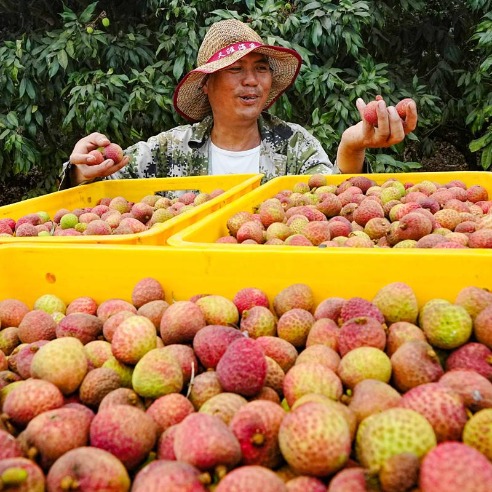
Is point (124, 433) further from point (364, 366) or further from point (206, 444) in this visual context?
point (364, 366)

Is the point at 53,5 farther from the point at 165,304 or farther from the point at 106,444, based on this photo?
the point at 106,444

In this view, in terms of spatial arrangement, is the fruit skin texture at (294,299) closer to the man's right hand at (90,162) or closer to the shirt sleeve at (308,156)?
the man's right hand at (90,162)

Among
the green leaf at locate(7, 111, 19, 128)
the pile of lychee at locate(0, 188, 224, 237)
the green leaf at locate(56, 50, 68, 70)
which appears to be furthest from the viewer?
the green leaf at locate(7, 111, 19, 128)

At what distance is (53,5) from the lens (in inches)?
263

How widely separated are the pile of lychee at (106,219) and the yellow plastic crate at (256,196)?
308 mm

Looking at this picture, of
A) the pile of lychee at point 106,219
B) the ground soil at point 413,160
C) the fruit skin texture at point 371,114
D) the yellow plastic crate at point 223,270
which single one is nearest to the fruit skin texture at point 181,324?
the yellow plastic crate at point 223,270

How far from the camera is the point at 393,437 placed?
3.78ft

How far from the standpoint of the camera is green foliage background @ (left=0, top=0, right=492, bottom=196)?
572 centimetres

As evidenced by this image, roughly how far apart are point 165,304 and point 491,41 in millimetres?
5287

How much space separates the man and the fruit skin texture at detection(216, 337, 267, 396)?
Answer: 2.62m

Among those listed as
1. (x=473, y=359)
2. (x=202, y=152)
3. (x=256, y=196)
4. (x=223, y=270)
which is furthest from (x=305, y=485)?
(x=202, y=152)

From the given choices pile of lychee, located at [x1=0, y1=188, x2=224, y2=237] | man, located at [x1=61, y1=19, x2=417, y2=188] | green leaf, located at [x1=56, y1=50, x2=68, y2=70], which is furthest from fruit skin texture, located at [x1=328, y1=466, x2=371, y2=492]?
green leaf, located at [x1=56, y1=50, x2=68, y2=70]

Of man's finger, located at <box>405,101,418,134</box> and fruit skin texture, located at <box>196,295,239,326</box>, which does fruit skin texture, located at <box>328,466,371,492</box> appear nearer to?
fruit skin texture, located at <box>196,295,239,326</box>

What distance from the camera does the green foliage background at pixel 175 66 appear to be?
572 cm
